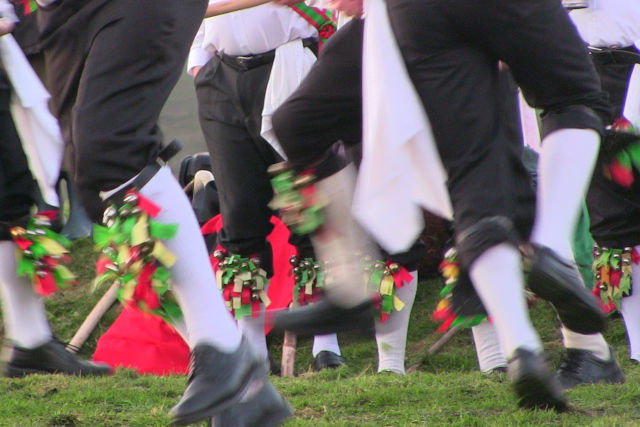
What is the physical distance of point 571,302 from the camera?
210 cm

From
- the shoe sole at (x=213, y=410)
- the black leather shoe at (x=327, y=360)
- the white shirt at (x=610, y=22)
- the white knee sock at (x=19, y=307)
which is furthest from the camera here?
the black leather shoe at (x=327, y=360)

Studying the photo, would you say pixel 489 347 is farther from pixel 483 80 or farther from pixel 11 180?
pixel 11 180

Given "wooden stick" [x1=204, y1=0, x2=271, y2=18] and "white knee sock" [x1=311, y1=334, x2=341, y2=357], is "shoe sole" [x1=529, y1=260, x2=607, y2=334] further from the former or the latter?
"white knee sock" [x1=311, y1=334, x2=341, y2=357]

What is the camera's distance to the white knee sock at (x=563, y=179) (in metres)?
2.16

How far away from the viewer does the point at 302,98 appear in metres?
2.32

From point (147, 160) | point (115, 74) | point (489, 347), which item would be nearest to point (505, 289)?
point (147, 160)

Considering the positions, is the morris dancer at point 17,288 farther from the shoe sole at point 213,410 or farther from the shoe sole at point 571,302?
the shoe sole at point 571,302

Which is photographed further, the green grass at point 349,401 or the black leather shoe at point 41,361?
the black leather shoe at point 41,361

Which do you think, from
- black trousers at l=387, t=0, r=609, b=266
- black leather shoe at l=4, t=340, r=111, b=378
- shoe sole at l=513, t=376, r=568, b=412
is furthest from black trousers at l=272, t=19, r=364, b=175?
black leather shoe at l=4, t=340, r=111, b=378

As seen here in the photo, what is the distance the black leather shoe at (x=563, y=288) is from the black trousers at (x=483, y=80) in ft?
0.29

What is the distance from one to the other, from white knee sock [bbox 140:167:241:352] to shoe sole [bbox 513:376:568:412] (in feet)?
2.00

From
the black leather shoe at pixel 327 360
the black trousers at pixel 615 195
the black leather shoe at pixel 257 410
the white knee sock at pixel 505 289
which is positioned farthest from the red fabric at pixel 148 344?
the white knee sock at pixel 505 289

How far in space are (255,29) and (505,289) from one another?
2.05 metres

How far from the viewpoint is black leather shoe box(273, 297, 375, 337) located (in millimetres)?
2146
